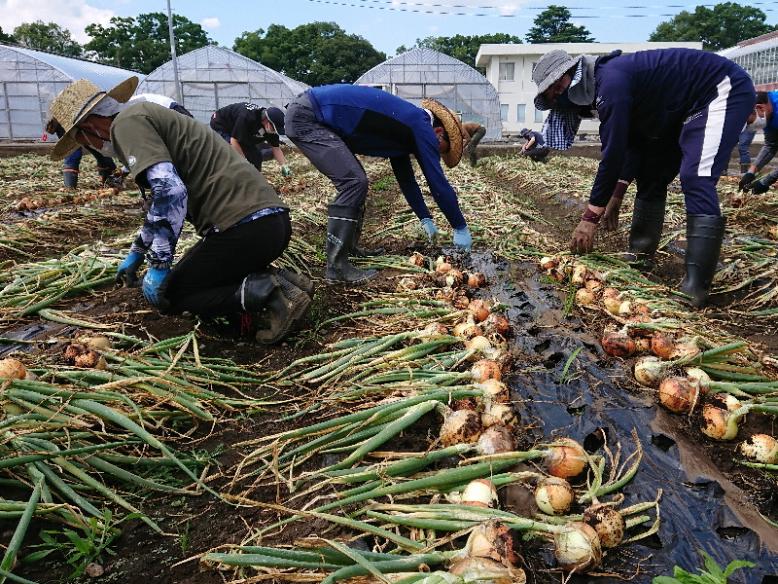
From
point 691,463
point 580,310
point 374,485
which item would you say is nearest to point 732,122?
point 580,310

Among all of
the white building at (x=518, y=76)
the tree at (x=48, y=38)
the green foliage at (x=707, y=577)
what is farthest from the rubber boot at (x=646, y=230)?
the tree at (x=48, y=38)

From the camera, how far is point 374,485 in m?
1.37

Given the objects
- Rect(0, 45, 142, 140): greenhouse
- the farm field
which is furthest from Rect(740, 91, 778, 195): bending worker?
Rect(0, 45, 142, 140): greenhouse

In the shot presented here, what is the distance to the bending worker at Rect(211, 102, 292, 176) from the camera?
5.67 metres

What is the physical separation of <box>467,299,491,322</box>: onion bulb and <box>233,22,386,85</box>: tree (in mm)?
39522

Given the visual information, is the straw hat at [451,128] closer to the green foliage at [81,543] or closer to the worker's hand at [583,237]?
the worker's hand at [583,237]

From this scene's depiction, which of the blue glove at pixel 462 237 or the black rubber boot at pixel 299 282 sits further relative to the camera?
the blue glove at pixel 462 237

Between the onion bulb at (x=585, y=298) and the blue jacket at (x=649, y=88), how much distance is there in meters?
0.68

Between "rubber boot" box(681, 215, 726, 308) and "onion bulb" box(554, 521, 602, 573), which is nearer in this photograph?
"onion bulb" box(554, 521, 602, 573)

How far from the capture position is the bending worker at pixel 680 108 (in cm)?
275

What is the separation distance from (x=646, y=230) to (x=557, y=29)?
55.2 meters

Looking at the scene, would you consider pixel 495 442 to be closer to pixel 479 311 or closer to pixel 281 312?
pixel 479 311

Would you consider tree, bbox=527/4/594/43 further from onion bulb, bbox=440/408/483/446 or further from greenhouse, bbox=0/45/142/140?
onion bulb, bbox=440/408/483/446

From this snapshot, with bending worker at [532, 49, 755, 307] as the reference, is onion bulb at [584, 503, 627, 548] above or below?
below
